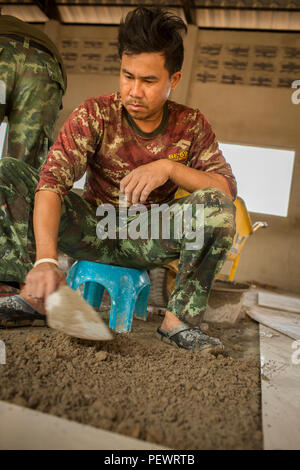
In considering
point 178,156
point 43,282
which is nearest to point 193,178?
point 178,156

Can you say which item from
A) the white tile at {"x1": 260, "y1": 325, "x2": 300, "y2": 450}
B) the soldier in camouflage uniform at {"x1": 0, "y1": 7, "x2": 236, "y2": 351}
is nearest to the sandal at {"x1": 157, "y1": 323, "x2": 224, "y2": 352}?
the soldier in camouflage uniform at {"x1": 0, "y1": 7, "x2": 236, "y2": 351}

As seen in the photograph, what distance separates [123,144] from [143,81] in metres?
0.29

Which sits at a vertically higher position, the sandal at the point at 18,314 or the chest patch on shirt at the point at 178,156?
the chest patch on shirt at the point at 178,156

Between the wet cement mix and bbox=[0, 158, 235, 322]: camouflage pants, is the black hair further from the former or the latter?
the wet cement mix

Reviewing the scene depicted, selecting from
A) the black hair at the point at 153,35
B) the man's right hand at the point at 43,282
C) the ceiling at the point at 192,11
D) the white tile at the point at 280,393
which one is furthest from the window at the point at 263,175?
the man's right hand at the point at 43,282

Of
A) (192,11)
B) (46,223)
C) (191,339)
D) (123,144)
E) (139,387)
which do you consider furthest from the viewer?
(192,11)

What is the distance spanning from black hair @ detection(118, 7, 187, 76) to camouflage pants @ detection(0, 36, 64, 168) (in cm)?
64

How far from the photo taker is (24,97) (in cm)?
199

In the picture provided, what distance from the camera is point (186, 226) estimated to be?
1.54 meters

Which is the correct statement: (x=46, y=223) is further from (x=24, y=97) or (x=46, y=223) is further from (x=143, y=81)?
(x=24, y=97)

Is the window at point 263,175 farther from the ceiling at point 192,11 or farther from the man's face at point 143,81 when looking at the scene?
the man's face at point 143,81

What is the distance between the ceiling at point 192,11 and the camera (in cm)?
566

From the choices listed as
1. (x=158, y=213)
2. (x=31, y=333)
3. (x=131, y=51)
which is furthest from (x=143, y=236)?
(x=131, y=51)

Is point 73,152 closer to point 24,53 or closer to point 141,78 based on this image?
point 141,78
